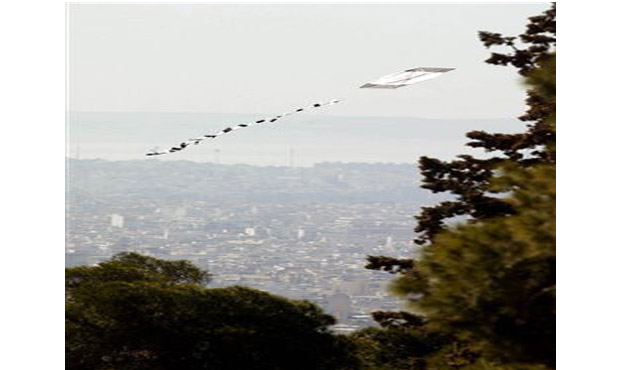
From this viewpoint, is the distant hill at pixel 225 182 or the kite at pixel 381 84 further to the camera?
the kite at pixel 381 84

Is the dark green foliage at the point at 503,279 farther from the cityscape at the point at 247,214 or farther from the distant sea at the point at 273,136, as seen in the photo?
the distant sea at the point at 273,136

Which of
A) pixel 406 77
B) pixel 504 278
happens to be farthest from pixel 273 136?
pixel 504 278

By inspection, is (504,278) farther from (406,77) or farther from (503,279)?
(406,77)

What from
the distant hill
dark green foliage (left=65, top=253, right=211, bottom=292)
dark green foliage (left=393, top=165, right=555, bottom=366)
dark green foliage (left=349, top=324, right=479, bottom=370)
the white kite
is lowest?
dark green foliage (left=349, top=324, right=479, bottom=370)

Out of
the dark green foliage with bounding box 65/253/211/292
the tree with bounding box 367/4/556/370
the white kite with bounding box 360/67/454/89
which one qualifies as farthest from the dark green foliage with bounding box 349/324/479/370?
the tree with bounding box 367/4/556/370

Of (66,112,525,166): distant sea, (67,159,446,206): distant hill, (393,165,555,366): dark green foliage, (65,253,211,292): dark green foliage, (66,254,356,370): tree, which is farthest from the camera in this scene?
(66,254,356,370): tree

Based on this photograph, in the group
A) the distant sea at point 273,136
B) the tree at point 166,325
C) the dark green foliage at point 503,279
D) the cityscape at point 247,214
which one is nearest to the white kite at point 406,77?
the distant sea at point 273,136

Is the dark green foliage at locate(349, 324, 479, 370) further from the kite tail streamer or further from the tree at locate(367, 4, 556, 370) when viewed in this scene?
the tree at locate(367, 4, 556, 370)
